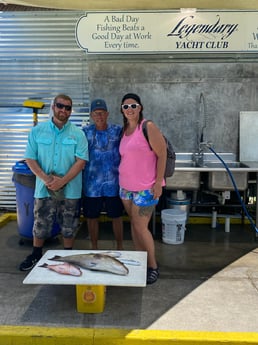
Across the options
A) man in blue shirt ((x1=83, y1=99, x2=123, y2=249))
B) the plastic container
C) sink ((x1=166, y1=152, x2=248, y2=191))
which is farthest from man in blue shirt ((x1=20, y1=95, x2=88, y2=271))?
the plastic container

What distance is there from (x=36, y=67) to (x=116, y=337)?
15.0 feet

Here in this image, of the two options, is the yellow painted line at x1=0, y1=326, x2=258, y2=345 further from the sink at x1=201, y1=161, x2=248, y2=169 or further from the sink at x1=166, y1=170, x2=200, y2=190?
the sink at x1=201, y1=161, x2=248, y2=169

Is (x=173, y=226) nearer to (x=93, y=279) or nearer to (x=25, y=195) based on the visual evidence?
(x=25, y=195)

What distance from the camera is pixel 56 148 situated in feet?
13.2

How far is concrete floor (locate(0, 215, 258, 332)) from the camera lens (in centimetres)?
323

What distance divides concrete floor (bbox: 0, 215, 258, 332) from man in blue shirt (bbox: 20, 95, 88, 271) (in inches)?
31.8

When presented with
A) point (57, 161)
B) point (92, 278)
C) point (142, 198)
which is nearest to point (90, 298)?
point (92, 278)

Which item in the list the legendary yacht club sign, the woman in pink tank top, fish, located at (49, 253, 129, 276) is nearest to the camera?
fish, located at (49, 253, 129, 276)

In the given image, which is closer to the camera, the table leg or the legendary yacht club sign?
the table leg

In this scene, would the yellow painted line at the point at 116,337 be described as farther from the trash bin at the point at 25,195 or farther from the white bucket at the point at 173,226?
the white bucket at the point at 173,226

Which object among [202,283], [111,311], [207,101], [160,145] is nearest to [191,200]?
[207,101]

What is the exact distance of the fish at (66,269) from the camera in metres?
3.29

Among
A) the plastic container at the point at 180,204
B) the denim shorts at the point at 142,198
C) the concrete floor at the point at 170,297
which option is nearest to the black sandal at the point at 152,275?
the concrete floor at the point at 170,297

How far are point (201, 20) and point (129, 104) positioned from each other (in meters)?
2.84
